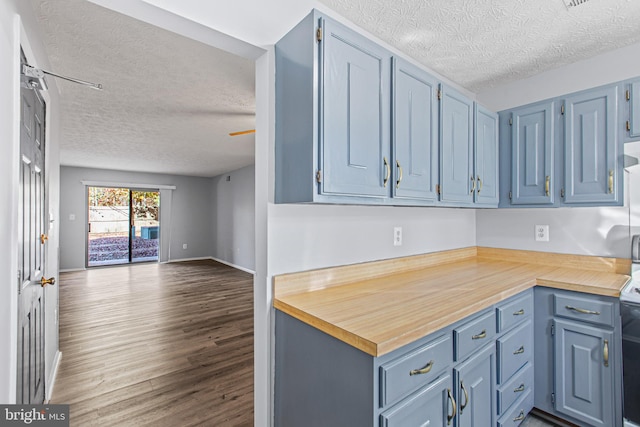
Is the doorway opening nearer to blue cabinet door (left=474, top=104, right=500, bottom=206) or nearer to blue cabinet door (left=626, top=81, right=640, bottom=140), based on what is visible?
blue cabinet door (left=474, top=104, right=500, bottom=206)

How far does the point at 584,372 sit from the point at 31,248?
3084 millimetres

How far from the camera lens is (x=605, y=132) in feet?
6.61

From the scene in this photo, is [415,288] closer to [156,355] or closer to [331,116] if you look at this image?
[331,116]

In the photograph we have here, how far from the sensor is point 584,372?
1778mm

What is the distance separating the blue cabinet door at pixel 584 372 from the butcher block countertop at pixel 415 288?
261 millimetres

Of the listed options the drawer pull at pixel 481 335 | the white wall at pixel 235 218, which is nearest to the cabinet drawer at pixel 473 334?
the drawer pull at pixel 481 335

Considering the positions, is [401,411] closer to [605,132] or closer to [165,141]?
[605,132]

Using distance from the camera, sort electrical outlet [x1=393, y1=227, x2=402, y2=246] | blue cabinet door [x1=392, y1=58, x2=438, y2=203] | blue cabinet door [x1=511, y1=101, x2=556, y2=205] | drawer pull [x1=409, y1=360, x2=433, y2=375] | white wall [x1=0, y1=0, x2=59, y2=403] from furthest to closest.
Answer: blue cabinet door [x1=511, y1=101, x2=556, y2=205] < electrical outlet [x1=393, y1=227, x2=402, y2=246] < blue cabinet door [x1=392, y1=58, x2=438, y2=203] < drawer pull [x1=409, y1=360, x2=433, y2=375] < white wall [x1=0, y1=0, x2=59, y2=403]

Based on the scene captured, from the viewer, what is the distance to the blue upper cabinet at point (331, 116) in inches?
49.8

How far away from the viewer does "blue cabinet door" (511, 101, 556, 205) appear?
2.26 metres

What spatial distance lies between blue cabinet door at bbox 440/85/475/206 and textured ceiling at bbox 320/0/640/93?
0.37m

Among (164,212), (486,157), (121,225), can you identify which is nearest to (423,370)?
(486,157)

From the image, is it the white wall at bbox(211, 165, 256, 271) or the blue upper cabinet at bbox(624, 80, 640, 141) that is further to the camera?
the white wall at bbox(211, 165, 256, 271)

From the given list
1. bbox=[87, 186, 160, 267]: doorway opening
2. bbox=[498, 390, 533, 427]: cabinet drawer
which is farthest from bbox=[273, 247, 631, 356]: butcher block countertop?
bbox=[87, 186, 160, 267]: doorway opening
